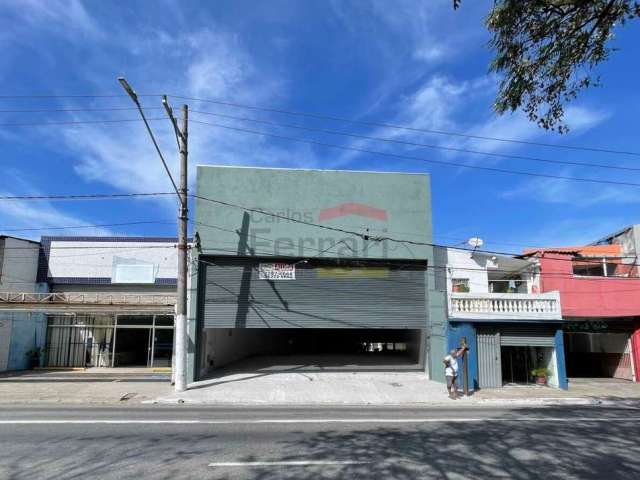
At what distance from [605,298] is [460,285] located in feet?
22.1

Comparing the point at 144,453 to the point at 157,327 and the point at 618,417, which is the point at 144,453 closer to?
the point at 618,417

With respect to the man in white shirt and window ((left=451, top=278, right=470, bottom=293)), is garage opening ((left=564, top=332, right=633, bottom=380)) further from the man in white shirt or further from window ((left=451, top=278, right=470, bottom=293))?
the man in white shirt

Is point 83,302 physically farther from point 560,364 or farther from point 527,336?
point 560,364

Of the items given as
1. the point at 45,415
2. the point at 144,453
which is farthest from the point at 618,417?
the point at 45,415

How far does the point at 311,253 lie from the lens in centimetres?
1955

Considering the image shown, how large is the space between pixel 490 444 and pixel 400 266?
11.9m

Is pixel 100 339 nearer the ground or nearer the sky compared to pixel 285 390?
nearer the sky

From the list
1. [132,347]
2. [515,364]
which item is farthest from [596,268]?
[132,347]

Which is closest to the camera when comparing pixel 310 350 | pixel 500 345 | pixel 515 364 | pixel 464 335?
pixel 464 335

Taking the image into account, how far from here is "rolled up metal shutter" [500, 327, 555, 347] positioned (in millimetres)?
18703

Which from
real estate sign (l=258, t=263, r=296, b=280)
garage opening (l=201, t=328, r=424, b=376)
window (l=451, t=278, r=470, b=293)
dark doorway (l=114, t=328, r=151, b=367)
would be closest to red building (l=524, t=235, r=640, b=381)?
window (l=451, t=278, r=470, b=293)

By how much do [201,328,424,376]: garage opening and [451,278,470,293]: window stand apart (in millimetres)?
2689

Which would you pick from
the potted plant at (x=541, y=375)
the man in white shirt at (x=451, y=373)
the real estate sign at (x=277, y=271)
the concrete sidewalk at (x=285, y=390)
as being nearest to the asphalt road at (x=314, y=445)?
the concrete sidewalk at (x=285, y=390)

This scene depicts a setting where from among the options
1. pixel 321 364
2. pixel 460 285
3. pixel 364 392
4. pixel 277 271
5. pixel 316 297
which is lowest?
pixel 364 392
